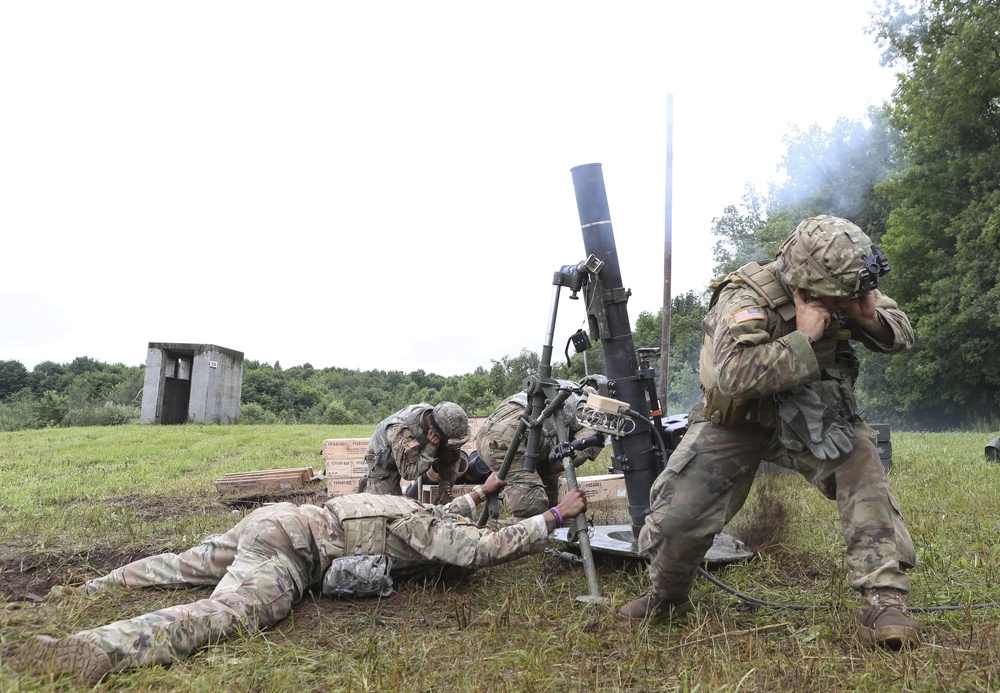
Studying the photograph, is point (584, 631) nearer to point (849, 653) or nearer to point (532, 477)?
point (849, 653)

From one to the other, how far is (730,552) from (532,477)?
1.72 meters

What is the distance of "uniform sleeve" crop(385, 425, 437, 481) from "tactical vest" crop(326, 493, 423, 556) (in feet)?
7.80

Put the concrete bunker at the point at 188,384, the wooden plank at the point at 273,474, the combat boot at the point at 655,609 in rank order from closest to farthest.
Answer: the combat boot at the point at 655,609
the wooden plank at the point at 273,474
the concrete bunker at the point at 188,384

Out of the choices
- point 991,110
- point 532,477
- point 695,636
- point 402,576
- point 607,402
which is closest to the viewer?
point 695,636

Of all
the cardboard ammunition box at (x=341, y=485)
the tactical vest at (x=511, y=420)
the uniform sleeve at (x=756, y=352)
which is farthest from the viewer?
the cardboard ammunition box at (x=341, y=485)

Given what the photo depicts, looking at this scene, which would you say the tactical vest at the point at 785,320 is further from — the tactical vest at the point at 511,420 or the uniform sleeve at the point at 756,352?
the tactical vest at the point at 511,420

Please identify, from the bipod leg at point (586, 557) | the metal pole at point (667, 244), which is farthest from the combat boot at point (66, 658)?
the metal pole at point (667, 244)

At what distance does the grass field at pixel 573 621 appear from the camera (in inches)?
122

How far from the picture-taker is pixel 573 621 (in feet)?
13.2

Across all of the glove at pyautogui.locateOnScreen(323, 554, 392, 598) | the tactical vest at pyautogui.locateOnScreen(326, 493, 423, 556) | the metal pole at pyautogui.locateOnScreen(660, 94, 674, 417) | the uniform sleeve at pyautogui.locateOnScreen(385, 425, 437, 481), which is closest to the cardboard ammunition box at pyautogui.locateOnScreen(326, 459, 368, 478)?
the uniform sleeve at pyautogui.locateOnScreen(385, 425, 437, 481)

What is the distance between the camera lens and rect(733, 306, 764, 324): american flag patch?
3.56 metres

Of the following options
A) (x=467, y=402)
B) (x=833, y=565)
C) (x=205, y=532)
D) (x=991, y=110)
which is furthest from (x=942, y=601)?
(x=991, y=110)

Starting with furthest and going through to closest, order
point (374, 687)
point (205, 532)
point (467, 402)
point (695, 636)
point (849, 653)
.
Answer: point (467, 402) < point (205, 532) < point (695, 636) < point (849, 653) < point (374, 687)

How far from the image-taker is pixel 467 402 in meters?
20.2
